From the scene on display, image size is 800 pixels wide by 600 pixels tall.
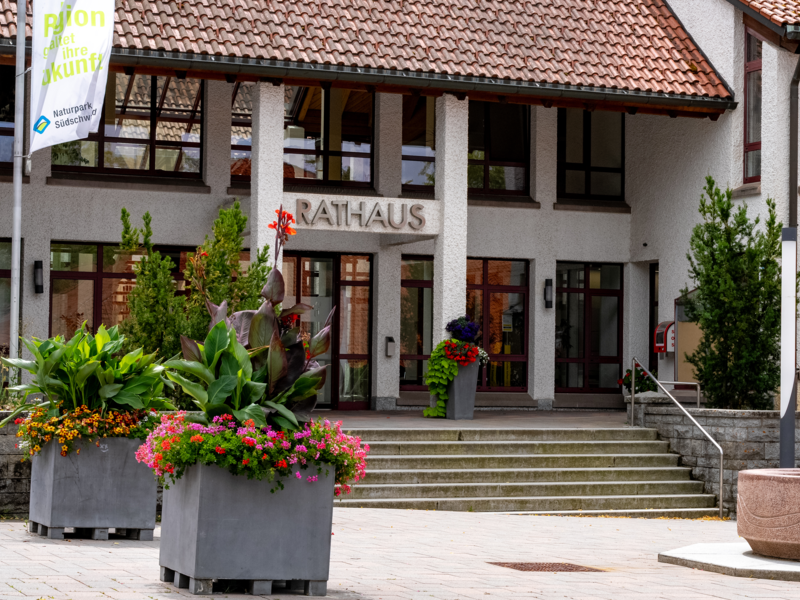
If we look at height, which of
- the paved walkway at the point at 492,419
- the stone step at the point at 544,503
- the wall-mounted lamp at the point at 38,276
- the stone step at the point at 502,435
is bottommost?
the stone step at the point at 544,503

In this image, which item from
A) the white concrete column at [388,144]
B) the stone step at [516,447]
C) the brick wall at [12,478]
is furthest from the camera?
the white concrete column at [388,144]

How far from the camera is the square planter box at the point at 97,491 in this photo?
30.2 feet

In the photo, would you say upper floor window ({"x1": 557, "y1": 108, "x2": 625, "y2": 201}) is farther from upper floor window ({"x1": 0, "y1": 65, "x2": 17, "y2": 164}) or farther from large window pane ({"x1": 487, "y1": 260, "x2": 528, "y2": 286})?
upper floor window ({"x1": 0, "y1": 65, "x2": 17, "y2": 164})

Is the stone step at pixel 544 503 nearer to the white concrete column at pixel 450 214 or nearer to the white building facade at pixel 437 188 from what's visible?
the white concrete column at pixel 450 214

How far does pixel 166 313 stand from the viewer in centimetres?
1306

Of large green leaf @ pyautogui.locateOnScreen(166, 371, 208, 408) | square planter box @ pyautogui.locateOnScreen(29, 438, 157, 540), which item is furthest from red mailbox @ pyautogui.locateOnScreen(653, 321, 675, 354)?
large green leaf @ pyautogui.locateOnScreen(166, 371, 208, 408)

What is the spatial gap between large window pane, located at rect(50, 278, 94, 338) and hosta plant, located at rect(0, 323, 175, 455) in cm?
874

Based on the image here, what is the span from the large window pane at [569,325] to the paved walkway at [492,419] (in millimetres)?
1542

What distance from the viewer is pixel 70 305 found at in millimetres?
18344

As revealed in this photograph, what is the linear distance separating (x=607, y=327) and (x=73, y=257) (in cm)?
952

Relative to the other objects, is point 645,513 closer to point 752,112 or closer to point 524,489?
point 524,489

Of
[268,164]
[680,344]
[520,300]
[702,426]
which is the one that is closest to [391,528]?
[702,426]

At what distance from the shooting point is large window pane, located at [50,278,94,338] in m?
18.2

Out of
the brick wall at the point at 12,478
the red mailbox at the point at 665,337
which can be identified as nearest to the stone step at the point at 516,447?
the red mailbox at the point at 665,337
